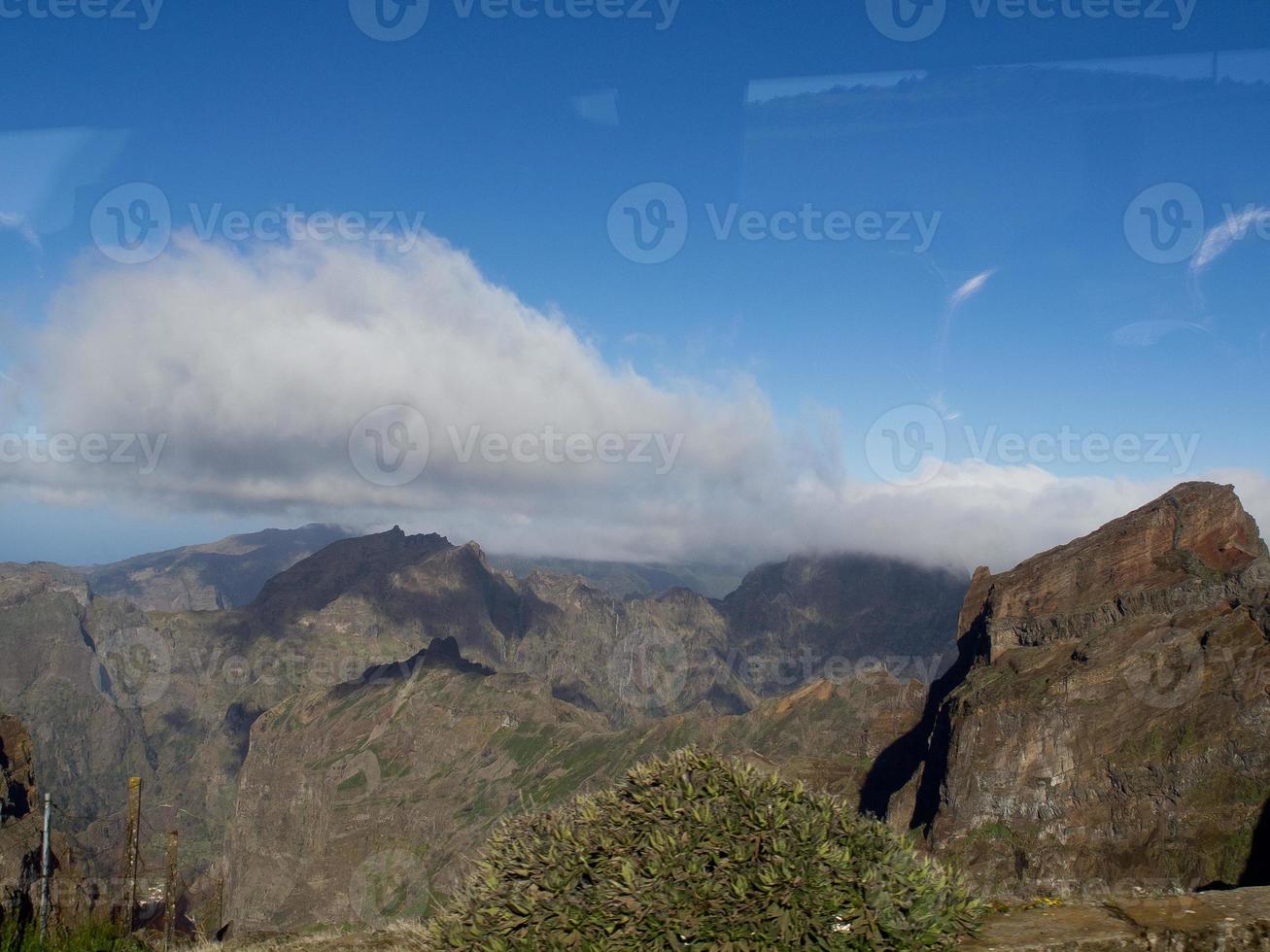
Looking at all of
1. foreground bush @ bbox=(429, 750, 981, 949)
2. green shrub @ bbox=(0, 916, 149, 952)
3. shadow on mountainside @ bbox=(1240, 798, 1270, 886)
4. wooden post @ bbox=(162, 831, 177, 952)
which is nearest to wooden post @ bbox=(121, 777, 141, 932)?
wooden post @ bbox=(162, 831, 177, 952)

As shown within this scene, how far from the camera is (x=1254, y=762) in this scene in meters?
153

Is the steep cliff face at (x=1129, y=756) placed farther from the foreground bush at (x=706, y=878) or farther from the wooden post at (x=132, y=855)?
the foreground bush at (x=706, y=878)

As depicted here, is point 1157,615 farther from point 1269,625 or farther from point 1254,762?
point 1254,762

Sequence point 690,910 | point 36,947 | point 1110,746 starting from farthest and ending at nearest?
1. point 1110,746
2. point 36,947
3. point 690,910

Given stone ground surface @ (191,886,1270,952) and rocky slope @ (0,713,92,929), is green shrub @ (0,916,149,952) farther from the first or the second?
rocky slope @ (0,713,92,929)

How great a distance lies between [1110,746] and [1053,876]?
1191 inches

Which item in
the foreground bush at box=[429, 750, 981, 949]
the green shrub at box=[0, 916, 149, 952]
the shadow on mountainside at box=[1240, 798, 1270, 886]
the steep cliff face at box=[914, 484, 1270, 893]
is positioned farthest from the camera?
the steep cliff face at box=[914, 484, 1270, 893]

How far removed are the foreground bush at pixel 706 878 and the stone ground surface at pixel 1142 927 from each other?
0.77m

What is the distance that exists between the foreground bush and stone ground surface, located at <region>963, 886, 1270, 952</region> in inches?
30.5

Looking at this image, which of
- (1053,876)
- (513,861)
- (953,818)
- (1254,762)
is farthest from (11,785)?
(1254,762)

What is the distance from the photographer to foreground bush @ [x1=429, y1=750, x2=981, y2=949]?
7.85 meters

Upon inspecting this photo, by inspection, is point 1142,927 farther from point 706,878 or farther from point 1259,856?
point 1259,856

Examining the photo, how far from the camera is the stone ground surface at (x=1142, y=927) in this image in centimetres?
892

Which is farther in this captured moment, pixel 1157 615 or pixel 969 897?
pixel 1157 615
